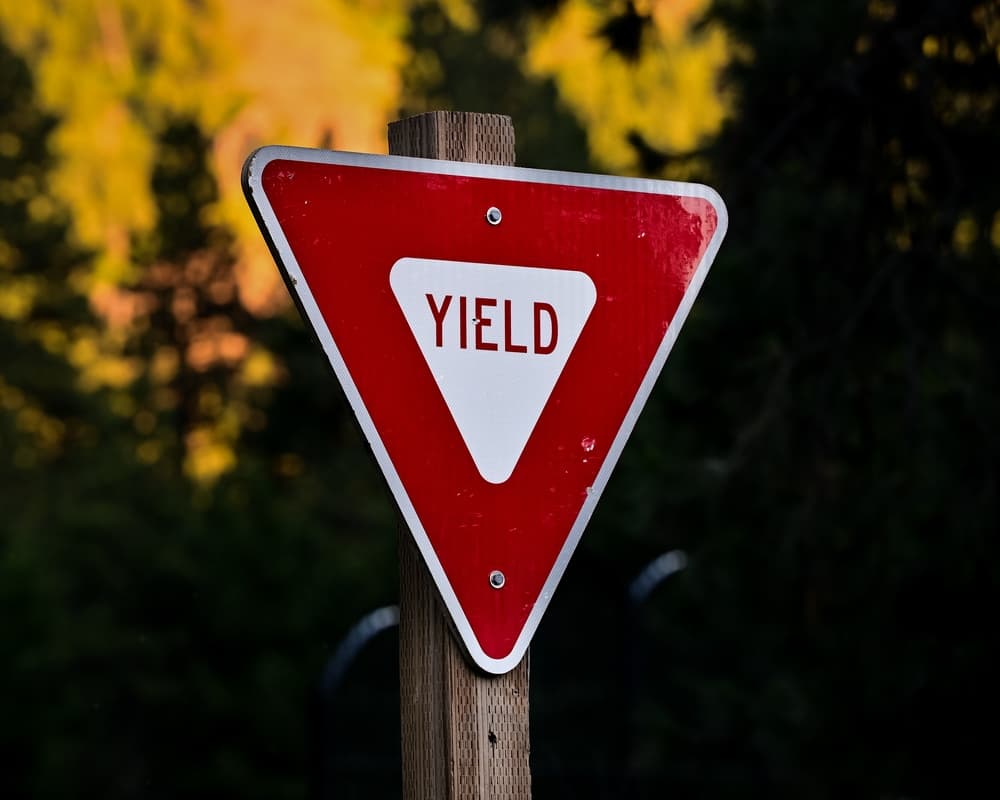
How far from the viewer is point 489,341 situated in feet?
6.90

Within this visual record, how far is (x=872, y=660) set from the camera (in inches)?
256

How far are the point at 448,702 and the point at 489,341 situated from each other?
48cm

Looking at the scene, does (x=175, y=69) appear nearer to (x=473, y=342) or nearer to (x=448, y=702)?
(x=473, y=342)

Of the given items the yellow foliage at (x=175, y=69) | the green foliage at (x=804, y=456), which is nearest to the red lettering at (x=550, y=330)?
the green foliage at (x=804, y=456)

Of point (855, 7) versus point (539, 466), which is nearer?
point (539, 466)

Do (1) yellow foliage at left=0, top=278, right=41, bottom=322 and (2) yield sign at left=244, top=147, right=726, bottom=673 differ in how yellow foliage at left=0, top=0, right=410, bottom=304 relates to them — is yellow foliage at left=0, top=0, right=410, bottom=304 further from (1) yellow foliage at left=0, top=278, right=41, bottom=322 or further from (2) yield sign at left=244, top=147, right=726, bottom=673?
(2) yield sign at left=244, top=147, right=726, bottom=673

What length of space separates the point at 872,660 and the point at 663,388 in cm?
249

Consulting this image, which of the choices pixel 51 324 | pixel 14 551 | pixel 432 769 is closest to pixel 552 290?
pixel 432 769

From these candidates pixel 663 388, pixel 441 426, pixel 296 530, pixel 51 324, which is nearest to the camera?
pixel 441 426

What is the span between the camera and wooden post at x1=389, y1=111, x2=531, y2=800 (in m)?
2.08

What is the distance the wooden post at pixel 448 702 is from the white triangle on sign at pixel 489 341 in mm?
175

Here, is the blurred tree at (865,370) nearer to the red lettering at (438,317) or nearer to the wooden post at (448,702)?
the wooden post at (448,702)

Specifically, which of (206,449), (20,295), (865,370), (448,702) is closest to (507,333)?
(448,702)

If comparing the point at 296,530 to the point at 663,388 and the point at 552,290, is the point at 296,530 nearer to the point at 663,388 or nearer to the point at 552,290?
the point at 663,388
